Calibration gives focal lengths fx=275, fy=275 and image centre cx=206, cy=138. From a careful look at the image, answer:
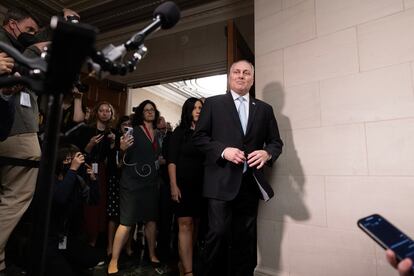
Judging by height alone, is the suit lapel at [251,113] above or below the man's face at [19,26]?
below

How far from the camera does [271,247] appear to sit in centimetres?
172

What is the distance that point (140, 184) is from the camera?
1.96m

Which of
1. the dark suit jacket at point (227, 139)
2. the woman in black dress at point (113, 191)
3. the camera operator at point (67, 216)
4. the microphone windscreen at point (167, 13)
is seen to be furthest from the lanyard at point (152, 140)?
the microphone windscreen at point (167, 13)

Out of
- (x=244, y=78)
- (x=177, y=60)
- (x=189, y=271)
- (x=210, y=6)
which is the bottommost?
(x=189, y=271)

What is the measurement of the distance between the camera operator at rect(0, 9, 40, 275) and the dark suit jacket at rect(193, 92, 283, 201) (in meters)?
0.85

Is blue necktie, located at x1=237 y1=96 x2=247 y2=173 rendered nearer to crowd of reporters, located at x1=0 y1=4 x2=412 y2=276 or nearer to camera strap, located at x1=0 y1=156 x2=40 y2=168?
crowd of reporters, located at x1=0 y1=4 x2=412 y2=276

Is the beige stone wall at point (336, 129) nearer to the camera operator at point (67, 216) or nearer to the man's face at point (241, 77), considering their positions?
the man's face at point (241, 77)

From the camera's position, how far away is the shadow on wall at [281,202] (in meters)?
1.66

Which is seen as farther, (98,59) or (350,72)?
(350,72)

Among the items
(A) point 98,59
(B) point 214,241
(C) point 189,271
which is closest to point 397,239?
(A) point 98,59

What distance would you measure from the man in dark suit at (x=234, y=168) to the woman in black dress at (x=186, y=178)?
0.24m

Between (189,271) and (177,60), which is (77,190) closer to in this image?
(189,271)

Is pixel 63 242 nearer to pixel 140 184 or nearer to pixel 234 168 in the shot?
pixel 140 184

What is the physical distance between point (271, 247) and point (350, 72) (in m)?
1.14
